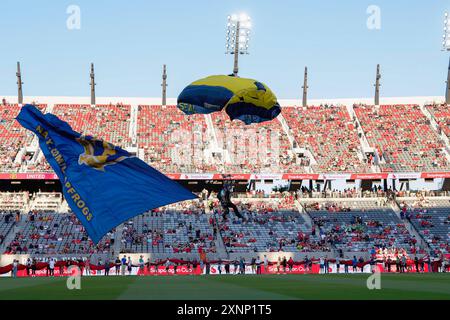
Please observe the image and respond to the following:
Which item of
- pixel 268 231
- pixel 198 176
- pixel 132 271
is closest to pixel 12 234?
pixel 132 271

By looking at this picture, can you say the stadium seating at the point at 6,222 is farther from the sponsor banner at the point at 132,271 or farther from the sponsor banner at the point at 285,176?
the sponsor banner at the point at 132,271

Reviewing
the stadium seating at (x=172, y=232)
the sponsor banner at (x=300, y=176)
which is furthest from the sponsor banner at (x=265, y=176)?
the stadium seating at (x=172, y=232)

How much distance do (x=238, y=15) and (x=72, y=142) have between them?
55.5m

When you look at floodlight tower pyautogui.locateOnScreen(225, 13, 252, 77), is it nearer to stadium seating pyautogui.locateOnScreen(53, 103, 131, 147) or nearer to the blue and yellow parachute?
stadium seating pyautogui.locateOnScreen(53, 103, 131, 147)

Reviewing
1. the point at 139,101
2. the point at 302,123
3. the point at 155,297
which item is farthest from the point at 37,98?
the point at 155,297

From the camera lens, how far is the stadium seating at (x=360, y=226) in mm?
61531

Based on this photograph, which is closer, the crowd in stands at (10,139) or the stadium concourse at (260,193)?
the stadium concourse at (260,193)

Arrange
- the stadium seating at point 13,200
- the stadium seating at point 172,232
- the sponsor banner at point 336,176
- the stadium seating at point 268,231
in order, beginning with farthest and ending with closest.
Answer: the sponsor banner at point 336,176 → the stadium seating at point 13,200 → the stadium seating at point 268,231 → the stadium seating at point 172,232

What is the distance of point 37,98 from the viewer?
83438 mm

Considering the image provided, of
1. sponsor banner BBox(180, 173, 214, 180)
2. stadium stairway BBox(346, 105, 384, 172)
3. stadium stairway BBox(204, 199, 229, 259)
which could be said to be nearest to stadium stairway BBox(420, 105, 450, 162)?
stadium stairway BBox(346, 105, 384, 172)

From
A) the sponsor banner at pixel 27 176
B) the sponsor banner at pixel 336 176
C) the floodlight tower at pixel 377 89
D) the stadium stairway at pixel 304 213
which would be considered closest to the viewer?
the stadium stairway at pixel 304 213

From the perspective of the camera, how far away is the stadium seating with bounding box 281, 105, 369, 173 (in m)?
73.6

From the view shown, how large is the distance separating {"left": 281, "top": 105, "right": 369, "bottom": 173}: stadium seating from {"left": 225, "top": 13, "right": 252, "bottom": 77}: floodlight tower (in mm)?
7482

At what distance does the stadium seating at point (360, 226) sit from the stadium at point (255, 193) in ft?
0.49
